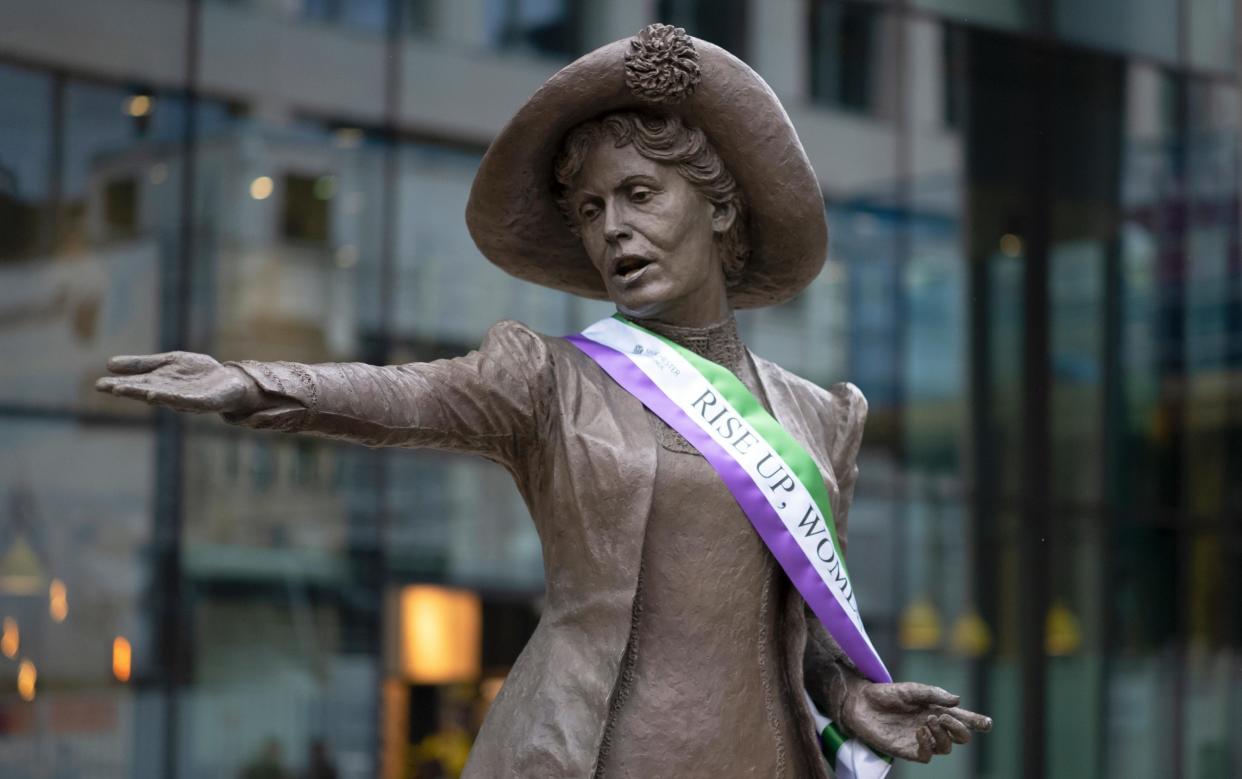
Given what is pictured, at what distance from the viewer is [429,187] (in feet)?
37.8

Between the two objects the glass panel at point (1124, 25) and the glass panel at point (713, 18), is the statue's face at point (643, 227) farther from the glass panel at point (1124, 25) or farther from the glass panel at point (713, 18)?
the glass panel at point (1124, 25)

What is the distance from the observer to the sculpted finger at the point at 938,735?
3.85m

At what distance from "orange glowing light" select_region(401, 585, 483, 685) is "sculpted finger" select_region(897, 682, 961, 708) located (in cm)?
745

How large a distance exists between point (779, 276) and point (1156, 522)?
37.5ft

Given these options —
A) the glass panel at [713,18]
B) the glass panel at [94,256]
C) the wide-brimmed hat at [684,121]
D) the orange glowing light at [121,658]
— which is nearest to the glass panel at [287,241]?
the glass panel at [94,256]

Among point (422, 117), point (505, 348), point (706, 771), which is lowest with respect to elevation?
point (706, 771)

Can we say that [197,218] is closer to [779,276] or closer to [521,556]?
[521,556]

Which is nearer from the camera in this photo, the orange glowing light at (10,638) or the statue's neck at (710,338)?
the statue's neck at (710,338)

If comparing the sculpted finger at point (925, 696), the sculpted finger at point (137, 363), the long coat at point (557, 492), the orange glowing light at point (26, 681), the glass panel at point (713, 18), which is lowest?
the orange glowing light at point (26, 681)

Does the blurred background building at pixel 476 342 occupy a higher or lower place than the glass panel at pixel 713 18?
lower

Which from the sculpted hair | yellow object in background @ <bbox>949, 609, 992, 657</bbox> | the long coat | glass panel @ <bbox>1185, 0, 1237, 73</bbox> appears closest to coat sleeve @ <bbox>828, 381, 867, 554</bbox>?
the long coat

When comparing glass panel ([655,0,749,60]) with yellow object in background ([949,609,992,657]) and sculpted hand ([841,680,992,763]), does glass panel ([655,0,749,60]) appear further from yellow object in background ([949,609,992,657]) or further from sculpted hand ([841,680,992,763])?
sculpted hand ([841,680,992,763])

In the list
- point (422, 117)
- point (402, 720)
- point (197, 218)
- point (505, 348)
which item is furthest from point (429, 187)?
point (505, 348)

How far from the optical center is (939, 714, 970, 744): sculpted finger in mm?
3797
